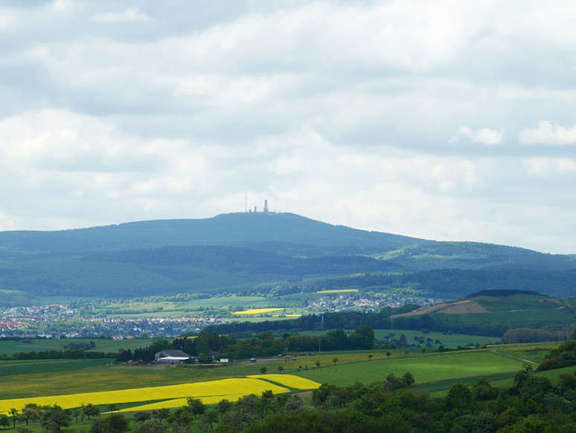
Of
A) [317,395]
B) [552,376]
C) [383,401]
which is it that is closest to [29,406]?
[317,395]

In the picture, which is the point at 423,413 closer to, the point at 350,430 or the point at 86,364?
the point at 350,430

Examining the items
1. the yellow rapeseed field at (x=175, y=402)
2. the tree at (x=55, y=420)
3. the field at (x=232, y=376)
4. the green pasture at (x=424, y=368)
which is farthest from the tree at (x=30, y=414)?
the green pasture at (x=424, y=368)

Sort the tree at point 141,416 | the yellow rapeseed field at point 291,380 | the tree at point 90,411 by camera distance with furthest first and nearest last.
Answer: the yellow rapeseed field at point 291,380, the tree at point 90,411, the tree at point 141,416

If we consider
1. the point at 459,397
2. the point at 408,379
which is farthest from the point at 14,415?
the point at 459,397

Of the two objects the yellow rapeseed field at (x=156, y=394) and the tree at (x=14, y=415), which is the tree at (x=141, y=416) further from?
the tree at (x=14, y=415)

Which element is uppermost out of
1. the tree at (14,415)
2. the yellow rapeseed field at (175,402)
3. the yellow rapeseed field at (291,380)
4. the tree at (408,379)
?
the tree at (408,379)

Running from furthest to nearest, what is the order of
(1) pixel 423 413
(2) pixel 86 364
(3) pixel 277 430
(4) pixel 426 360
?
(2) pixel 86 364
(4) pixel 426 360
(1) pixel 423 413
(3) pixel 277 430
